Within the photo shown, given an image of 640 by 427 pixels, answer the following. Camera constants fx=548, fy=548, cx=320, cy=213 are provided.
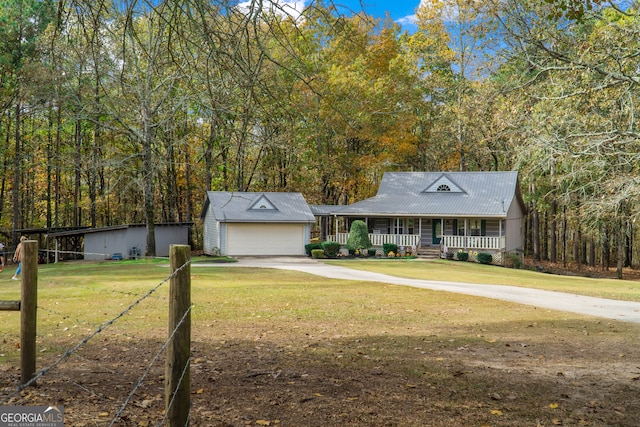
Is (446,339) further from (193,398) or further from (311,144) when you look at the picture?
(311,144)

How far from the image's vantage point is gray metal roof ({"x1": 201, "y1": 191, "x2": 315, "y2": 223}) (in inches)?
1252

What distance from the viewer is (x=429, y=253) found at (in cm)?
3253

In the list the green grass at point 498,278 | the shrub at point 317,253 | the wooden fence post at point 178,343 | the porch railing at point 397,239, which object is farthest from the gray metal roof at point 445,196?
the wooden fence post at point 178,343

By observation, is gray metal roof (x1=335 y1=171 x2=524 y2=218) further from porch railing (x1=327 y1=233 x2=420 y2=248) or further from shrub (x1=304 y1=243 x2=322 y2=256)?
Answer: shrub (x1=304 y1=243 x2=322 y2=256)

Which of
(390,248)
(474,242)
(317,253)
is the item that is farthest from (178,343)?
(474,242)

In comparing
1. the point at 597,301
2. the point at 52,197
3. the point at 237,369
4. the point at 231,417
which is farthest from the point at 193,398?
the point at 52,197

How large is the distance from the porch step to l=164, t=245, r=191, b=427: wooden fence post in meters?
29.5

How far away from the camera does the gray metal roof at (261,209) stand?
31.8 meters

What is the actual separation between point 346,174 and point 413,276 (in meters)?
21.1

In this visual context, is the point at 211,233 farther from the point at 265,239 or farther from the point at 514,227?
the point at 514,227

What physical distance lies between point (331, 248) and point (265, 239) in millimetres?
4217

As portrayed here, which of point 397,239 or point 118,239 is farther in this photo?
point 397,239

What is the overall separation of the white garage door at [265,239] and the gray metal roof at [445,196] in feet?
11.5

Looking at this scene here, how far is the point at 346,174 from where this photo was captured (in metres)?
41.4
